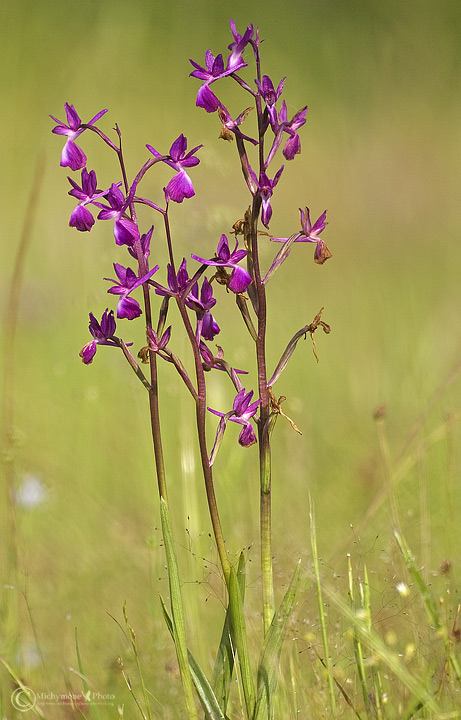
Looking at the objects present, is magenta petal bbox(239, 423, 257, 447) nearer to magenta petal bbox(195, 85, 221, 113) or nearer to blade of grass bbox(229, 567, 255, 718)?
blade of grass bbox(229, 567, 255, 718)

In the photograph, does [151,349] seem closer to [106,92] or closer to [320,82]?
[320,82]


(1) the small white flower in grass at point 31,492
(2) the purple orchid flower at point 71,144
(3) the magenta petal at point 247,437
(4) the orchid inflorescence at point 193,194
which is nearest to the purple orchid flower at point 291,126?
(4) the orchid inflorescence at point 193,194

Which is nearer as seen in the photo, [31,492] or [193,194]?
[193,194]

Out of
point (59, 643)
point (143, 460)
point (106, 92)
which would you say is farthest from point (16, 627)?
point (106, 92)

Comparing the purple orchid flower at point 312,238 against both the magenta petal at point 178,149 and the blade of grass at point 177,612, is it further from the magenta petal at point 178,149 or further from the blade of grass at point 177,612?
the blade of grass at point 177,612

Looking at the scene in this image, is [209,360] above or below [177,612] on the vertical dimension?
above

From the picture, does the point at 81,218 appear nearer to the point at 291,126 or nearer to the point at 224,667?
the point at 291,126

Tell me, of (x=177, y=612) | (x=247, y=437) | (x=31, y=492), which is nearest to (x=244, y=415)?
(x=247, y=437)

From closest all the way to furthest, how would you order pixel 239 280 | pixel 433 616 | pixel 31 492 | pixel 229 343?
pixel 239 280, pixel 433 616, pixel 31 492, pixel 229 343
